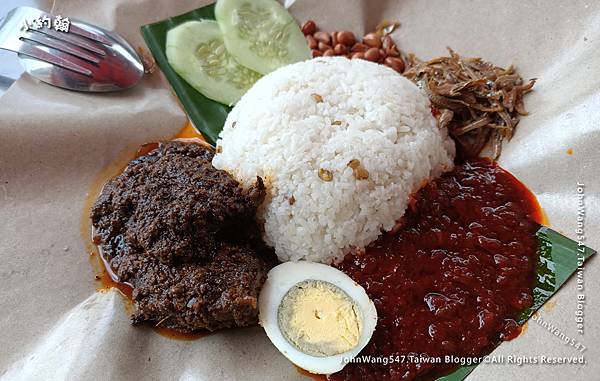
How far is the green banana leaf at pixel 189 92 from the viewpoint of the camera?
12.8 ft

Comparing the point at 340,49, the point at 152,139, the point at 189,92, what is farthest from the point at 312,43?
the point at 152,139

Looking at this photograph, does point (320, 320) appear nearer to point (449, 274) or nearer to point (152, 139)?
point (449, 274)

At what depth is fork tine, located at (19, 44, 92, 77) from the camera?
3.70m

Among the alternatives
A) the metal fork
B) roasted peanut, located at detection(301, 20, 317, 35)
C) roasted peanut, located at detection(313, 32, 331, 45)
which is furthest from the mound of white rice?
the metal fork

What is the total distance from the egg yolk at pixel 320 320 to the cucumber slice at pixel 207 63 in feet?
6.07

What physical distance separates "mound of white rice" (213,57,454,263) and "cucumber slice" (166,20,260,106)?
1.82 feet

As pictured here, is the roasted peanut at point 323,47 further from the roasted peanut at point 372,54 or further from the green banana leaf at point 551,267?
the green banana leaf at point 551,267

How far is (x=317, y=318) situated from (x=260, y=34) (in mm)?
2480

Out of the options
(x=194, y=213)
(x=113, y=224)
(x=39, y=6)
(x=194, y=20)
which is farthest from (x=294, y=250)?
(x=39, y=6)

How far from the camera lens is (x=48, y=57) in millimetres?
3729

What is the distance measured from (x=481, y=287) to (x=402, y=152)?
36.4 inches

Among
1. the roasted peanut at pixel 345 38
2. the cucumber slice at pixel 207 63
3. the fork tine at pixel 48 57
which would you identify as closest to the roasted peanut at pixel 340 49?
the roasted peanut at pixel 345 38

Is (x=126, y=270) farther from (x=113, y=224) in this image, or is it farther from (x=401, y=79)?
(x=401, y=79)

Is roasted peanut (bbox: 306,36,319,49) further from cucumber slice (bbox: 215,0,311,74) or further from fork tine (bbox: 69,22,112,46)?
fork tine (bbox: 69,22,112,46)
